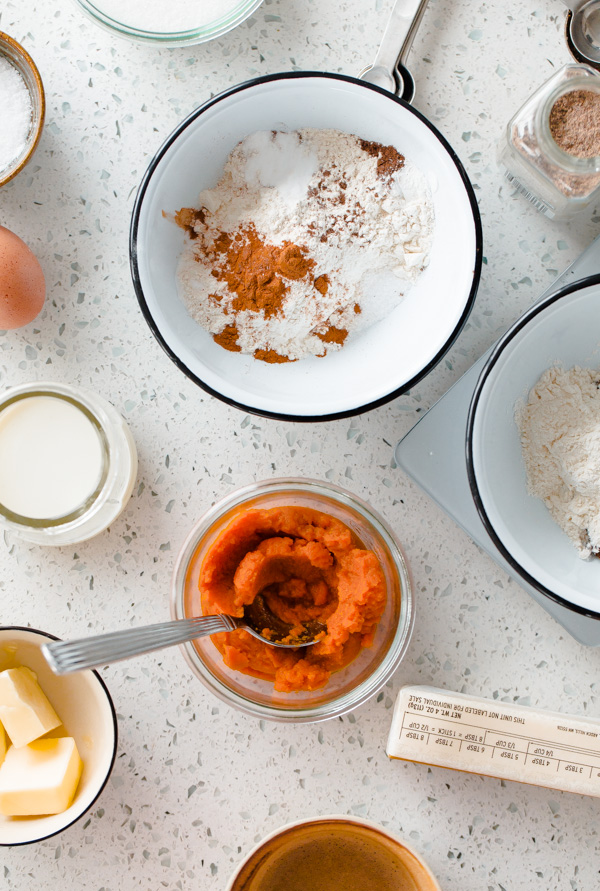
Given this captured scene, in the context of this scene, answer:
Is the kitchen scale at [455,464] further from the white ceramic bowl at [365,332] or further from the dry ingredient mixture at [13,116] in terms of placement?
the dry ingredient mixture at [13,116]

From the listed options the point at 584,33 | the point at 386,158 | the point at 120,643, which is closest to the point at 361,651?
the point at 120,643

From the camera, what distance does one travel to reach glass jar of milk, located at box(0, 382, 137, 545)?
3.07 ft

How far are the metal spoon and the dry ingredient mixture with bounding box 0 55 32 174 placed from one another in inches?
25.4

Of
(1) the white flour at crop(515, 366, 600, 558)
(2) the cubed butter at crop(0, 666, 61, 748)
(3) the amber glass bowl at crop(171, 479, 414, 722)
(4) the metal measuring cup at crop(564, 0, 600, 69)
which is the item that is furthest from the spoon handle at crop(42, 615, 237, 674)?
(4) the metal measuring cup at crop(564, 0, 600, 69)

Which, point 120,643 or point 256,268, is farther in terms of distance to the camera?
point 256,268

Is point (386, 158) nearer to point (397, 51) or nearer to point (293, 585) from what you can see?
point (397, 51)

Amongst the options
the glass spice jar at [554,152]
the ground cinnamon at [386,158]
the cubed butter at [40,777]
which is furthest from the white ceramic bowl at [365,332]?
the cubed butter at [40,777]

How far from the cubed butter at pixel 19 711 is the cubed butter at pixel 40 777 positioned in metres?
0.03

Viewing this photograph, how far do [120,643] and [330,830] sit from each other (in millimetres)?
452

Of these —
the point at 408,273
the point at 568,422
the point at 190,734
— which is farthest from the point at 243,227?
the point at 190,734

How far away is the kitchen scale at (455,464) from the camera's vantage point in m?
0.95

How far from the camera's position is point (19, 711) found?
0.91 metres

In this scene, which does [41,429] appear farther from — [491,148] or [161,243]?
[491,148]

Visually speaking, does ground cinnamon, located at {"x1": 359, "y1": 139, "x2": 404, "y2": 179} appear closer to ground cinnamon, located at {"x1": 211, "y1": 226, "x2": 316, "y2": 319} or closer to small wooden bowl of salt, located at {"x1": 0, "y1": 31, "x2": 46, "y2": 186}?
ground cinnamon, located at {"x1": 211, "y1": 226, "x2": 316, "y2": 319}
